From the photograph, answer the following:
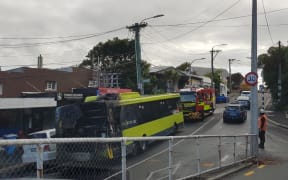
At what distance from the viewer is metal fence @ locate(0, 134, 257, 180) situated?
5645 mm

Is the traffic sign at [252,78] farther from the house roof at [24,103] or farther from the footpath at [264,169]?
the house roof at [24,103]

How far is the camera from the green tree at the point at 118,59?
60000mm

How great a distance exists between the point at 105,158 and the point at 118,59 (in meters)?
54.1

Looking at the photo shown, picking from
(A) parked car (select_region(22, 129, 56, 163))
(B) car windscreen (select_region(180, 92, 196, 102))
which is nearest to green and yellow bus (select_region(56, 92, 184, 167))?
(A) parked car (select_region(22, 129, 56, 163))

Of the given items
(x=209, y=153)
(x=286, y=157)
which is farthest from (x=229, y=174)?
(x=286, y=157)

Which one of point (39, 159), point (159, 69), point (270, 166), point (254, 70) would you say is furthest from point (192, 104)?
point (159, 69)

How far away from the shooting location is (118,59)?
2415 inches

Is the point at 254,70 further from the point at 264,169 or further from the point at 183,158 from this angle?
the point at 183,158

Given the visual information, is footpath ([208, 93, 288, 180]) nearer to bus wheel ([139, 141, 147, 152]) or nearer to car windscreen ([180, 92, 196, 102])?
bus wheel ([139, 141, 147, 152])

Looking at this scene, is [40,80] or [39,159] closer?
[39,159]

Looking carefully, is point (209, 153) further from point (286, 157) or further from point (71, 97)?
A: point (71, 97)

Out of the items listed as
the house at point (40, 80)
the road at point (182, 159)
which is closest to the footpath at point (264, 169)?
the road at point (182, 159)

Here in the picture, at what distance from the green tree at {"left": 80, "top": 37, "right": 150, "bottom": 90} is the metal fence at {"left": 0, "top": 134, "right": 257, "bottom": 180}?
46.0 metres

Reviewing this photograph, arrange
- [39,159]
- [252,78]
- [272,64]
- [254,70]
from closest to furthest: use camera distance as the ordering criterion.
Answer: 1. [39,159]
2. [252,78]
3. [254,70]
4. [272,64]
